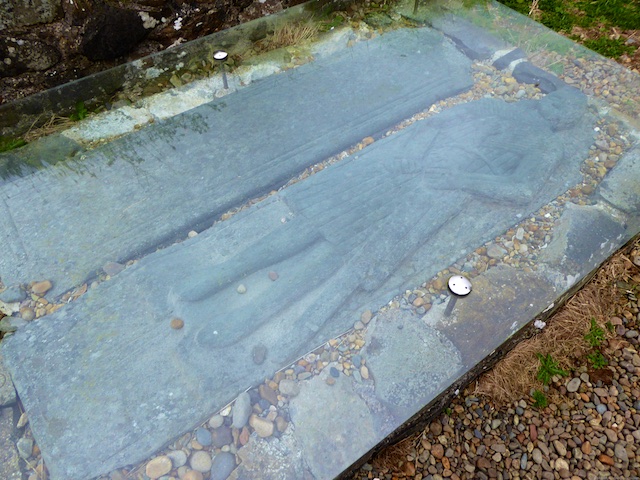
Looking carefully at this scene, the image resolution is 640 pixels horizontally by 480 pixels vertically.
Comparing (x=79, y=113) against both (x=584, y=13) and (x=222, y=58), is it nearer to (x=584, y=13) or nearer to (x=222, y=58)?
(x=222, y=58)

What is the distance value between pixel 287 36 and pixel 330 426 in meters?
2.20

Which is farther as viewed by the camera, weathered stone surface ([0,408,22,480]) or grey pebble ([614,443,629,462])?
grey pebble ([614,443,629,462])

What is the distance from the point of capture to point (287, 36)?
A: 9.21 feet

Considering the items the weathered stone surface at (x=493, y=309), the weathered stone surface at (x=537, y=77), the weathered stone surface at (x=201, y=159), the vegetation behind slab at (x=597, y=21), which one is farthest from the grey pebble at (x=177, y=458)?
the vegetation behind slab at (x=597, y=21)

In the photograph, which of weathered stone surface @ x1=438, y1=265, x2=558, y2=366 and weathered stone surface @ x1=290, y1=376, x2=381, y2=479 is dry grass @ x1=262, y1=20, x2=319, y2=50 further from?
weathered stone surface @ x1=290, y1=376, x2=381, y2=479

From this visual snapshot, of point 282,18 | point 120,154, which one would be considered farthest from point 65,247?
point 282,18

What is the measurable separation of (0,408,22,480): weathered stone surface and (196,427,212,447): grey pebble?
1.64ft

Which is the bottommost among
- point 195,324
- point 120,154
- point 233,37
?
point 195,324

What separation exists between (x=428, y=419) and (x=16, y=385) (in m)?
1.39

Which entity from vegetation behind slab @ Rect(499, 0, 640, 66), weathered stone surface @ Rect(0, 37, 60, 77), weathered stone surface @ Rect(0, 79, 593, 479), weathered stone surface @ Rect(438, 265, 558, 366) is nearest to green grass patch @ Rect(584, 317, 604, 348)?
weathered stone surface @ Rect(438, 265, 558, 366)

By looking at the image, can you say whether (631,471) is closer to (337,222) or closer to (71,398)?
(337,222)

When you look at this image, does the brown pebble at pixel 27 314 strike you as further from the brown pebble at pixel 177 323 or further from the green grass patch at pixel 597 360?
the green grass patch at pixel 597 360

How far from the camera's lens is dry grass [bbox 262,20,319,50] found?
2.80 meters

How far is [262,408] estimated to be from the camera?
4.99ft
